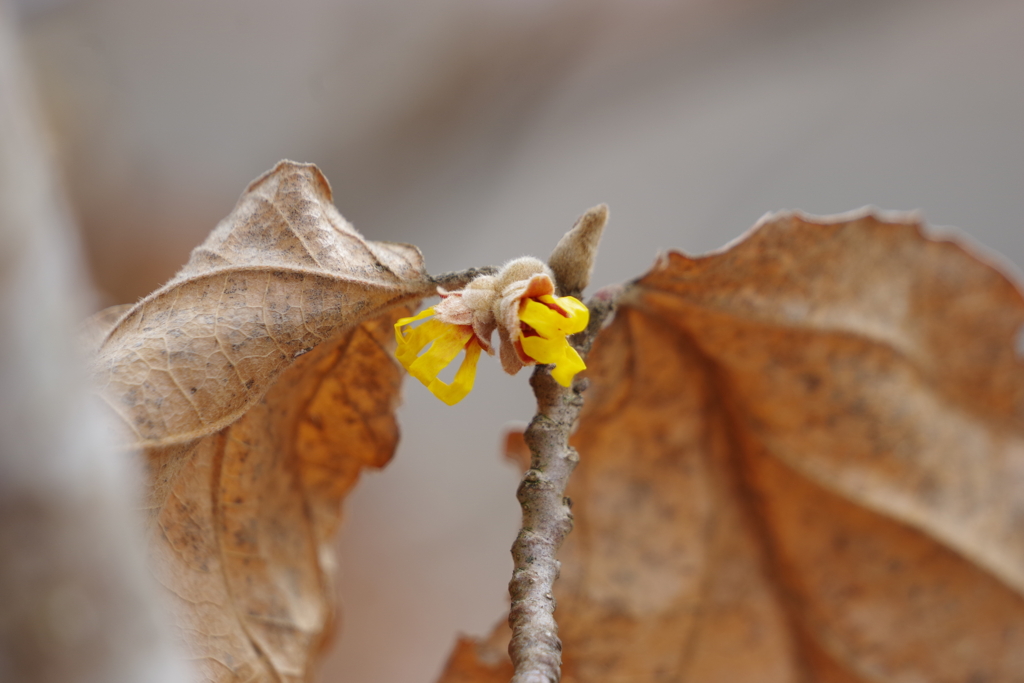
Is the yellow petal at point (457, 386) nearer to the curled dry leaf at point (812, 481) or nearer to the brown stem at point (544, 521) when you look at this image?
the brown stem at point (544, 521)

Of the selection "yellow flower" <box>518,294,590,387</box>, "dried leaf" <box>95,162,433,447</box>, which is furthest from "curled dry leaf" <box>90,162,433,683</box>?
"yellow flower" <box>518,294,590,387</box>

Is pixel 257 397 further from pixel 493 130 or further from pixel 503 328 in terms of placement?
pixel 493 130

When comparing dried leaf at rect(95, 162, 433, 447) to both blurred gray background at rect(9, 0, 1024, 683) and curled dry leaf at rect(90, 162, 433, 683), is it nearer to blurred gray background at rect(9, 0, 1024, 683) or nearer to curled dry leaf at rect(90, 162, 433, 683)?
curled dry leaf at rect(90, 162, 433, 683)

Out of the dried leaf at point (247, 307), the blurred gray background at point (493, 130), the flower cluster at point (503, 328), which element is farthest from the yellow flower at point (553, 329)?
the blurred gray background at point (493, 130)

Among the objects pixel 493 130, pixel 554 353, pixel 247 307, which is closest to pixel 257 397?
pixel 247 307

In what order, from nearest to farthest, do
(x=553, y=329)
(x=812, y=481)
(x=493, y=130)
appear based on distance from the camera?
1. (x=553, y=329)
2. (x=812, y=481)
3. (x=493, y=130)

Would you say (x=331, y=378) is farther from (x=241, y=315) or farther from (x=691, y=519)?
(x=691, y=519)
